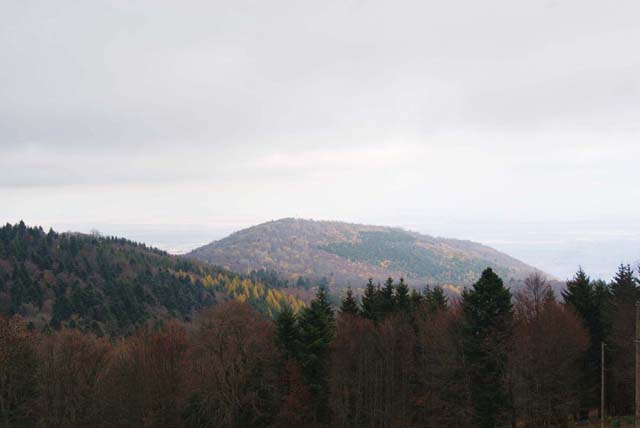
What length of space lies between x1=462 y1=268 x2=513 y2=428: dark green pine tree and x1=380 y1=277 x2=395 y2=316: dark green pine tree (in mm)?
10828

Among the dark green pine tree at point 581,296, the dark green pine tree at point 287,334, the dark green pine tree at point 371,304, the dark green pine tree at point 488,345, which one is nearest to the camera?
the dark green pine tree at point 488,345

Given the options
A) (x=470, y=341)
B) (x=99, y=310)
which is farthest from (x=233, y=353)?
(x=99, y=310)

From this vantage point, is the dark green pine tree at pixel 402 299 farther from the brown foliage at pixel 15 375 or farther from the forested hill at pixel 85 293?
the forested hill at pixel 85 293

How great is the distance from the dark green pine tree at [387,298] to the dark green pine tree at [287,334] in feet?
28.1

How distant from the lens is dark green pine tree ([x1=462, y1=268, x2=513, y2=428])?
119ft

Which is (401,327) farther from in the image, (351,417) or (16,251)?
(16,251)

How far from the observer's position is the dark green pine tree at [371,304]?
47787 millimetres

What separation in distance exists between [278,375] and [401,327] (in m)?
11.5

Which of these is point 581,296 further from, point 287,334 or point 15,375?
point 15,375

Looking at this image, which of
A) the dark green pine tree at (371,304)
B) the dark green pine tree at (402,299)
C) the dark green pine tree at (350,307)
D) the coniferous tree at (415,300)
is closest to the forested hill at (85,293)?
the dark green pine tree at (350,307)

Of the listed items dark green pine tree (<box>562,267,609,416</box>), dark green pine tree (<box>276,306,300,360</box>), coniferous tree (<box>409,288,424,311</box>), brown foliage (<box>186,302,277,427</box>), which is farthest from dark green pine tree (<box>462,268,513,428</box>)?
brown foliage (<box>186,302,277,427</box>)

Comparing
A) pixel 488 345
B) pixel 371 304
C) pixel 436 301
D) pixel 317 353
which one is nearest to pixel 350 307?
pixel 371 304

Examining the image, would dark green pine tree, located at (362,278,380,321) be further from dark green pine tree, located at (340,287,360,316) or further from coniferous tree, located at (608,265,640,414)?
coniferous tree, located at (608,265,640,414)

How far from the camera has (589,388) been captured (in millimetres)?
42406
